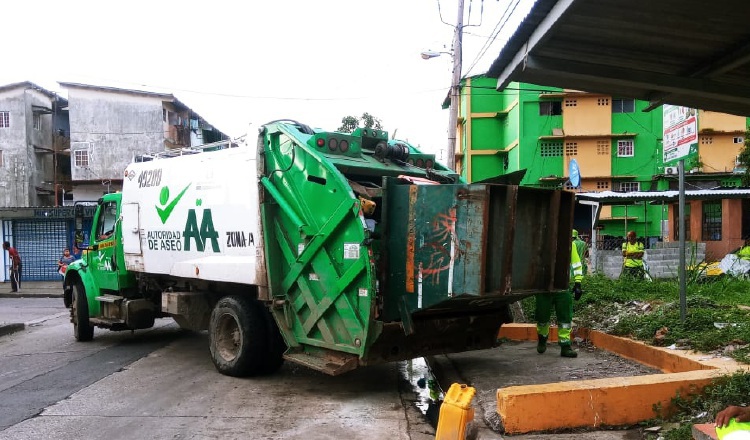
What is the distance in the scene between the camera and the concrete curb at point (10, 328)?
10.8 meters

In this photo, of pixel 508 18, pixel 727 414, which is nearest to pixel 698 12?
pixel 727 414

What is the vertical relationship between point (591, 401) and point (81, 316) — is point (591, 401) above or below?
above

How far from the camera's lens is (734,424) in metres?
2.56

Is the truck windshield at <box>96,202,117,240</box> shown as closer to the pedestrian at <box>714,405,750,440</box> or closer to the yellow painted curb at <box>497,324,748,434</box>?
the yellow painted curb at <box>497,324,748,434</box>

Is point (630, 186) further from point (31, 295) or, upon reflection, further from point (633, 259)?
point (31, 295)

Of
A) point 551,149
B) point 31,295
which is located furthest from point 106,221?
point 551,149

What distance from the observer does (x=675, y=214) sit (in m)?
21.2

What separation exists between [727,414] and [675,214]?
20.8 meters

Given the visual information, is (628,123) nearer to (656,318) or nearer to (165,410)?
(656,318)

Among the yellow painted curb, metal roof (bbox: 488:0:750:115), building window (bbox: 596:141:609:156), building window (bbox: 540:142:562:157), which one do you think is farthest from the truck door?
building window (bbox: 596:141:609:156)

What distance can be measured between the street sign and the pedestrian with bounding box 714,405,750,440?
5311 millimetres

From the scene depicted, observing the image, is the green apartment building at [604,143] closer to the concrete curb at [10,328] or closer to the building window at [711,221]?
the building window at [711,221]

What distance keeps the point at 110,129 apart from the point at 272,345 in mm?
28273

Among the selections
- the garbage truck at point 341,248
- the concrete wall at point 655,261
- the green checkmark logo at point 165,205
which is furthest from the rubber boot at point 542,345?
the concrete wall at point 655,261
